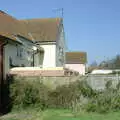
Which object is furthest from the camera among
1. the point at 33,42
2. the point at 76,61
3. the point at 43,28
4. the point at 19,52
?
the point at 76,61

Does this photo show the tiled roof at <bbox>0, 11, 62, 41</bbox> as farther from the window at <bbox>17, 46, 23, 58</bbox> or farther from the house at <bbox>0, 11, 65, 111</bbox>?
the window at <bbox>17, 46, 23, 58</bbox>

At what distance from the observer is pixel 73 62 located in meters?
70.4

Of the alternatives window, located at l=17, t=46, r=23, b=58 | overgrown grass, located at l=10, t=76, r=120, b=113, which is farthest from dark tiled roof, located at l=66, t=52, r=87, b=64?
overgrown grass, located at l=10, t=76, r=120, b=113

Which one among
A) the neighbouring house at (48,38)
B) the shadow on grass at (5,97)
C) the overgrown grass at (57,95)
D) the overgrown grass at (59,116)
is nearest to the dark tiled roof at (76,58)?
the neighbouring house at (48,38)

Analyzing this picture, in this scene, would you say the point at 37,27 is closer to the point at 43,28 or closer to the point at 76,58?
the point at 43,28

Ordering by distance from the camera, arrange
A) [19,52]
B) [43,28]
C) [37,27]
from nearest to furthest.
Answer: [19,52], [43,28], [37,27]

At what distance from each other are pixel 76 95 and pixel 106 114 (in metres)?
2.77

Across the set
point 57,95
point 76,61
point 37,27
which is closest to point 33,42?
point 37,27

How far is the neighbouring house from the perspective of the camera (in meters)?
33.8

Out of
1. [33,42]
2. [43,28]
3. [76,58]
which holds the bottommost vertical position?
[76,58]

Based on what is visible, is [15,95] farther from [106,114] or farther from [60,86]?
[106,114]

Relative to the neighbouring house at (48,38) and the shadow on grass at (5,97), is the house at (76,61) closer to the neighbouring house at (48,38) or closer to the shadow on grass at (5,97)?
the neighbouring house at (48,38)

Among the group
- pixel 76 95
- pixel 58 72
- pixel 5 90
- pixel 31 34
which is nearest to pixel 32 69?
pixel 58 72

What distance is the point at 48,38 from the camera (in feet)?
112
